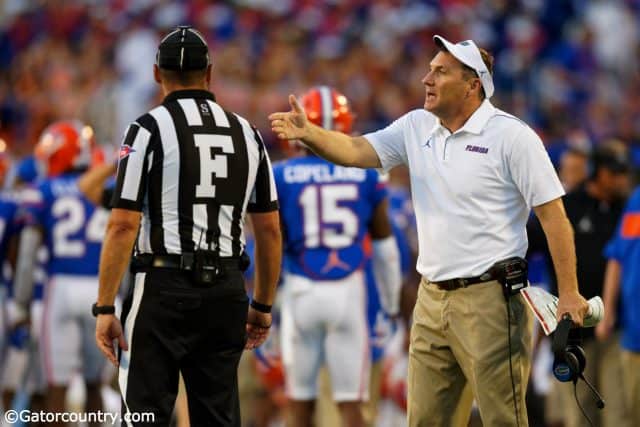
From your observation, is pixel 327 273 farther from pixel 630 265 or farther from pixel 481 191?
pixel 481 191

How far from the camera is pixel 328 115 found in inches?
346

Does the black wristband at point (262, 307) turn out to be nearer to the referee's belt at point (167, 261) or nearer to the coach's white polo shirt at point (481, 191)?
the referee's belt at point (167, 261)

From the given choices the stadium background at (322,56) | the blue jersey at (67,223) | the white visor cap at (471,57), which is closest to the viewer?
the white visor cap at (471,57)

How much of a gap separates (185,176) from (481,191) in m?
1.28

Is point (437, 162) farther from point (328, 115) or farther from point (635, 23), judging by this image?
point (635, 23)

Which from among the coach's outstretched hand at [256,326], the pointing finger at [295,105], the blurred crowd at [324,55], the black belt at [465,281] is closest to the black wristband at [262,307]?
the coach's outstretched hand at [256,326]

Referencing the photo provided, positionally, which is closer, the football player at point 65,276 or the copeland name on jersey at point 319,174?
the copeland name on jersey at point 319,174

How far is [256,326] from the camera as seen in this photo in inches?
251

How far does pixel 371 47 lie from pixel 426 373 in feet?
40.7

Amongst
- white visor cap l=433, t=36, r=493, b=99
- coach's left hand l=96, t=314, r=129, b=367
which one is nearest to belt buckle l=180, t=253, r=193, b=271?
coach's left hand l=96, t=314, r=129, b=367

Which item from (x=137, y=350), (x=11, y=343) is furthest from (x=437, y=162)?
(x=11, y=343)

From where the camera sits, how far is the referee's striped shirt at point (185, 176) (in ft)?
19.3

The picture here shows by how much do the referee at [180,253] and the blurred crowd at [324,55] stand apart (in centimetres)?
1047

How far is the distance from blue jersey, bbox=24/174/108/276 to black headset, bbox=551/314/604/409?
4.36 metres
